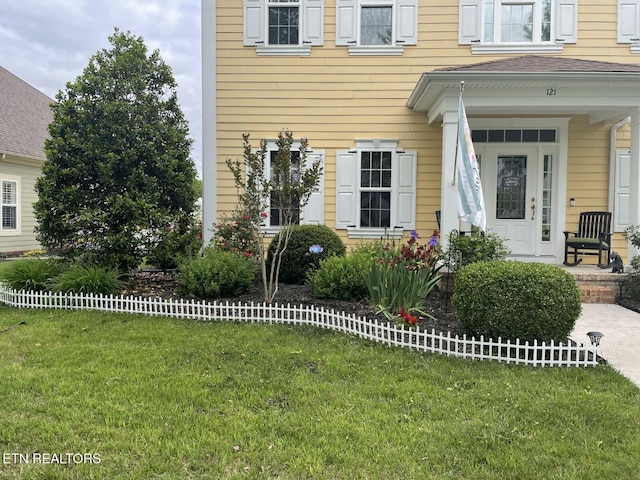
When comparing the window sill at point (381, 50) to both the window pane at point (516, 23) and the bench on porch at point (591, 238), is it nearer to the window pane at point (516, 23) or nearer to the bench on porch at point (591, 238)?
the window pane at point (516, 23)

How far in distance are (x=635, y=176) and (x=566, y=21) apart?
3.21 m

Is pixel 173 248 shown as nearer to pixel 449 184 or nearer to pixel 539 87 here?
pixel 449 184

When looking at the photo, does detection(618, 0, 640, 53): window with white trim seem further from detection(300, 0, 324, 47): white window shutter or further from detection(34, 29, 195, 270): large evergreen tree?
detection(34, 29, 195, 270): large evergreen tree

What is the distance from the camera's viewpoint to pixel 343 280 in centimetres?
536

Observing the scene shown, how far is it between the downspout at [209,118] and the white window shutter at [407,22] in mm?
3482

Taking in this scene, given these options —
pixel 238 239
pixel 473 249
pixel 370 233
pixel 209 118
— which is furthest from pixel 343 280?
pixel 209 118

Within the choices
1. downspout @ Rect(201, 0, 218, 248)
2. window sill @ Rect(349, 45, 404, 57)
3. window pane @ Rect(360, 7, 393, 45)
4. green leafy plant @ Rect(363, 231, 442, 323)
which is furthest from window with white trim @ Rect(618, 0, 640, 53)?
downspout @ Rect(201, 0, 218, 248)

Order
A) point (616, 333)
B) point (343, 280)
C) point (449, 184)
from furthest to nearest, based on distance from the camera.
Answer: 1. point (449, 184)
2. point (343, 280)
3. point (616, 333)

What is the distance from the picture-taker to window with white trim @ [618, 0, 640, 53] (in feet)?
25.5

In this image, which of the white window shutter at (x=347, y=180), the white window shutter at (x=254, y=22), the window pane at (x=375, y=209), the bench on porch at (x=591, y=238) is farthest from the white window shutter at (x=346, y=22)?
the bench on porch at (x=591, y=238)

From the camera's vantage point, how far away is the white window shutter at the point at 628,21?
25.5 feet

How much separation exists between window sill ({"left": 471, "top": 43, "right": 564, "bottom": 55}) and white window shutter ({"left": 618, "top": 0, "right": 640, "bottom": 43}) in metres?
1.09

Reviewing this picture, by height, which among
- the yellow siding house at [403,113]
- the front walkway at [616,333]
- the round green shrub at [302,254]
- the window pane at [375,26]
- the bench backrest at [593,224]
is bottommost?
the front walkway at [616,333]

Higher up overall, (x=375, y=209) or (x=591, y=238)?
(x=375, y=209)
